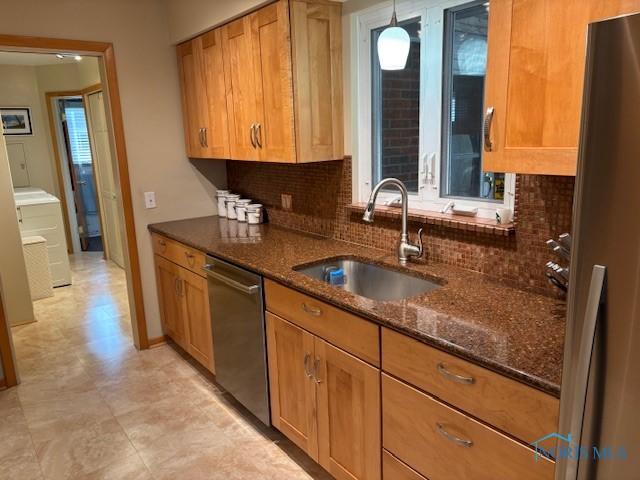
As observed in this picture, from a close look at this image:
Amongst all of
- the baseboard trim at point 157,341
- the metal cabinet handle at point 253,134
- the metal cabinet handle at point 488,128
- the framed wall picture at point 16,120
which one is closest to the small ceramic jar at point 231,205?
the metal cabinet handle at point 253,134

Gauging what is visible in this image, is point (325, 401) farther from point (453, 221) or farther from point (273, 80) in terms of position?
point (273, 80)

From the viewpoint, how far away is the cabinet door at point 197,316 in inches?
110

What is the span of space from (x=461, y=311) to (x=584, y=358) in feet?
2.10

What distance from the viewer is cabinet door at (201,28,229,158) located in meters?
2.87

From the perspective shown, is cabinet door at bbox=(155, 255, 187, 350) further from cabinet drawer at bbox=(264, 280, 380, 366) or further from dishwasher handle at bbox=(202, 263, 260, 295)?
cabinet drawer at bbox=(264, 280, 380, 366)

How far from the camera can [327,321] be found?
184 centimetres

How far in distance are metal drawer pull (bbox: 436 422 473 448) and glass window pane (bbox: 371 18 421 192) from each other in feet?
4.10

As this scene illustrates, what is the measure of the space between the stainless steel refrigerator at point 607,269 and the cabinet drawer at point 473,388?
176 mm

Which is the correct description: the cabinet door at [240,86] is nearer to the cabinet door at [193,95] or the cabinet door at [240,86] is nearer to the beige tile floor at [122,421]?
the cabinet door at [193,95]

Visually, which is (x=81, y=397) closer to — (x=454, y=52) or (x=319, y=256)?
(x=319, y=256)

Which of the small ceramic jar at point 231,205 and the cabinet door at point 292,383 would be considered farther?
the small ceramic jar at point 231,205

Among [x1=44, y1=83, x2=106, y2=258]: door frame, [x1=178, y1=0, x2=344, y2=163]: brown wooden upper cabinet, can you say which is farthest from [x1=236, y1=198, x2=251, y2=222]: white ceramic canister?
[x1=44, y1=83, x2=106, y2=258]: door frame

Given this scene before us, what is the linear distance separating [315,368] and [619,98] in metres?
1.46

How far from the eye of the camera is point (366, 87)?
2473mm
